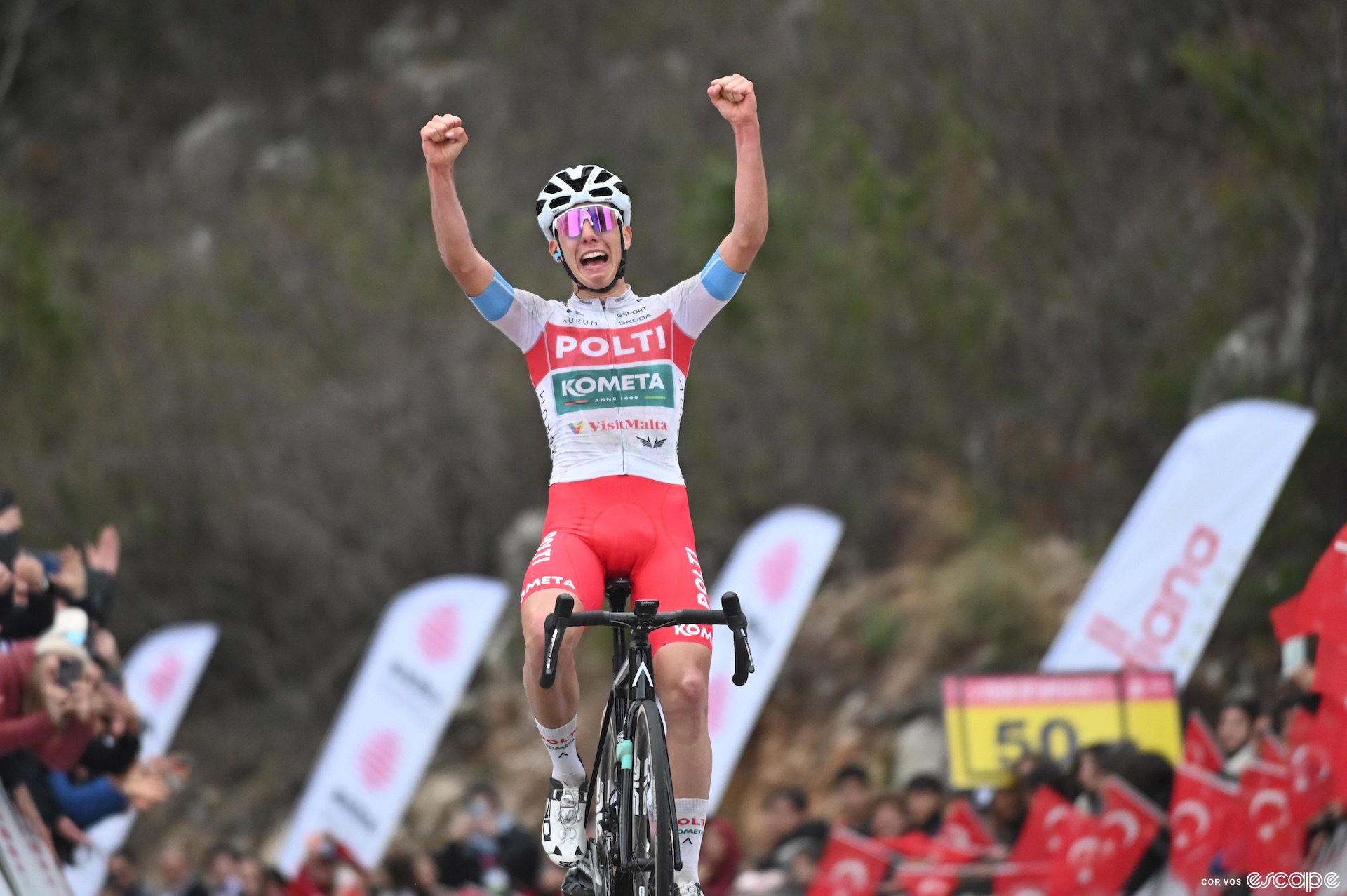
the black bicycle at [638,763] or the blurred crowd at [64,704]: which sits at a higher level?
the blurred crowd at [64,704]

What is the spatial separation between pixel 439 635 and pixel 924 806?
5962 mm

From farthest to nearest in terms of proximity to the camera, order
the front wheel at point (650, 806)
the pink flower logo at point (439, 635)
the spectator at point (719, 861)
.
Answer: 1. the pink flower logo at point (439, 635)
2. the spectator at point (719, 861)
3. the front wheel at point (650, 806)

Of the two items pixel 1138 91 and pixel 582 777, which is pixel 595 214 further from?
pixel 1138 91

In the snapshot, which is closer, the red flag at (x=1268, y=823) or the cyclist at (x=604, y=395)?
the cyclist at (x=604, y=395)

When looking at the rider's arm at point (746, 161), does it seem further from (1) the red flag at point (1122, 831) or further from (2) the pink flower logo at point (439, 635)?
(2) the pink flower logo at point (439, 635)

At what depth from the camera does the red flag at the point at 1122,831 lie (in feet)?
27.7

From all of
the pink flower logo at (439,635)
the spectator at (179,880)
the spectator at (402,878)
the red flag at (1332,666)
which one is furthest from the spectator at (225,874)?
the red flag at (1332,666)

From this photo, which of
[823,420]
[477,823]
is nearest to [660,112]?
[823,420]

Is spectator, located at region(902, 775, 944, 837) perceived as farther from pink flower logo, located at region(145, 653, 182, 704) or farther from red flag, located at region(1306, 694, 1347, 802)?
pink flower logo, located at region(145, 653, 182, 704)

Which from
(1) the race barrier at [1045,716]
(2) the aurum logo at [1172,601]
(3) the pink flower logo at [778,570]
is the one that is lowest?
(1) the race barrier at [1045,716]

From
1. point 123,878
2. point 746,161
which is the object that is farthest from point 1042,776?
point 123,878

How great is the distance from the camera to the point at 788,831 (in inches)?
421

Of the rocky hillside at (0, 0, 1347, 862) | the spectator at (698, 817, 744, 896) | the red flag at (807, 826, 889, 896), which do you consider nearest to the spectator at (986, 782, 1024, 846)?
the red flag at (807, 826, 889, 896)

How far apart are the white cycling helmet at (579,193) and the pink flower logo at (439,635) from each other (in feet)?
29.4
